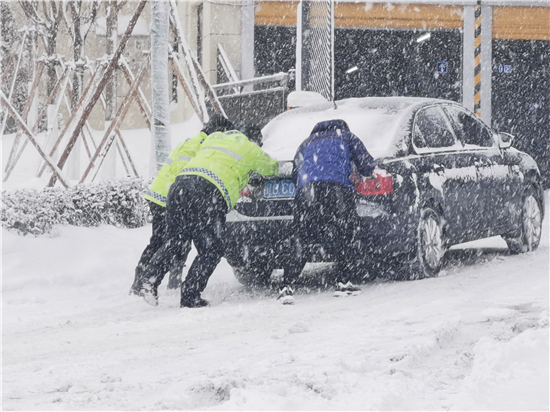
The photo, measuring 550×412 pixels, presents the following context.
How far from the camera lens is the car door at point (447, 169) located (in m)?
7.11

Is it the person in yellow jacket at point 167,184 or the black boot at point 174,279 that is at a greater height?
the person in yellow jacket at point 167,184

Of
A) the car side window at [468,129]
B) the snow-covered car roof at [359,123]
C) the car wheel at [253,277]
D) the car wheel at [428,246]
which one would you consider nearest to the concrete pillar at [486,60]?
the car side window at [468,129]

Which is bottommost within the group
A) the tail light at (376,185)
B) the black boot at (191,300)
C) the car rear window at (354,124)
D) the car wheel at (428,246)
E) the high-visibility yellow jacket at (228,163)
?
the black boot at (191,300)

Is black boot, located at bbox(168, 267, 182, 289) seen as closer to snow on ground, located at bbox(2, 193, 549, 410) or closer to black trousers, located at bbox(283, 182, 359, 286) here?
snow on ground, located at bbox(2, 193, 549, 410)

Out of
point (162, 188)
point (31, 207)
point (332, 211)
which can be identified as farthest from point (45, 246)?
point (332, 211)

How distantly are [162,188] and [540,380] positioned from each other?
3843 mm

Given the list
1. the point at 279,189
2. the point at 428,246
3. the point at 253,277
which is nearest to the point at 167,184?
the point at 279,189

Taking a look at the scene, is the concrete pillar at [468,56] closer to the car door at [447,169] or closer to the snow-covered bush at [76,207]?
the snow-covered bush at [76,207]

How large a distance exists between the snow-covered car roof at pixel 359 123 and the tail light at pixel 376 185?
0.20 meters

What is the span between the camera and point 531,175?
8.84 m

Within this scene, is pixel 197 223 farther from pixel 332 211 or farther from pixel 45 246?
pixel 45 246

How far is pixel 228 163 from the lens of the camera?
632cm

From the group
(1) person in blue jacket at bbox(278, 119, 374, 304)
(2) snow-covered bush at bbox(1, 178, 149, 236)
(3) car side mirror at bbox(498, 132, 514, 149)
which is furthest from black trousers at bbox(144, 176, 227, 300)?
(3) car side mirror at bbox(498, 132, 514, 149)

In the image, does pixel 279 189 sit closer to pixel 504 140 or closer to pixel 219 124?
pixel 219 124
